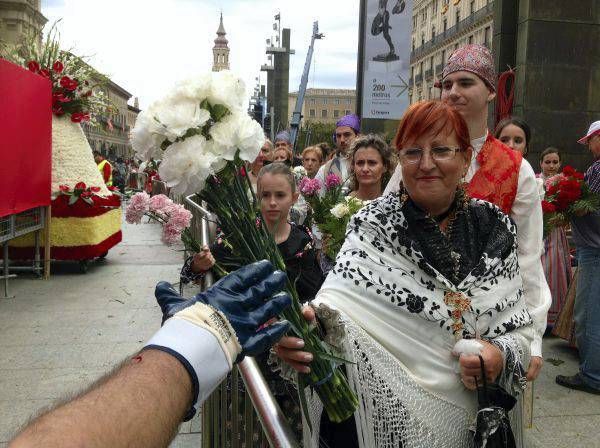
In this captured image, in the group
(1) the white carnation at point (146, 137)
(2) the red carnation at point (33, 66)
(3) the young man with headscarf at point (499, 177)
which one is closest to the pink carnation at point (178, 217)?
(1) the white carnation at point (146, 137)

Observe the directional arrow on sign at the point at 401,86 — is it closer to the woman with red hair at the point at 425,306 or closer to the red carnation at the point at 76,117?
the red carnation at the point at 76,117

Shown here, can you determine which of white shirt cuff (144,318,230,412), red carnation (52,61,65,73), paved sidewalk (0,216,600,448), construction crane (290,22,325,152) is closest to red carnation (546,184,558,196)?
paved sidewalk (0,216,600,448)

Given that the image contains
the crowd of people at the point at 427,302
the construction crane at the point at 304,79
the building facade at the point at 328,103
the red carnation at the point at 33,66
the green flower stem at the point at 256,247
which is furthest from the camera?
the building facade at the point at 328,103

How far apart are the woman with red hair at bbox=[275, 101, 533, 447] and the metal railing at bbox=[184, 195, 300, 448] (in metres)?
0.15

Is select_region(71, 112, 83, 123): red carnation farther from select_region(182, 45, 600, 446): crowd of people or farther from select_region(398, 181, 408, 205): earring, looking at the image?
select_region(398, 181, 408, 205): earring

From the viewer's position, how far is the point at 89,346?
16.9 ft

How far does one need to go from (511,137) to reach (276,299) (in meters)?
3.58

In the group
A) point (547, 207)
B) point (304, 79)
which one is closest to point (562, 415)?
point (547, 207)

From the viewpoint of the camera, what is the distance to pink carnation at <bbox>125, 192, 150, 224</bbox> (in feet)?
7.66

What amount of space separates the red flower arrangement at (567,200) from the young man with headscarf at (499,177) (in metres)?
1.84

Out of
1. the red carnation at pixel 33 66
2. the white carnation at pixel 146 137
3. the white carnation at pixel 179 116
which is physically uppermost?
the red carnation at pixel 33 66

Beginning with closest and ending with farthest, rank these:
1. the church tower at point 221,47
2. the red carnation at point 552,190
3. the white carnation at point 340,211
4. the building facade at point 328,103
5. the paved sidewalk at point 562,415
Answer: the white carnation at point 340,211
the paved sidewalk at point 562,415
the red carnation at point 552,190
the church tower at point 221,47
the building facade at point 328,103

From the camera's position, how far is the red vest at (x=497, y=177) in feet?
8.04

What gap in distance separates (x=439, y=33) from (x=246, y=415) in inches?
2932
